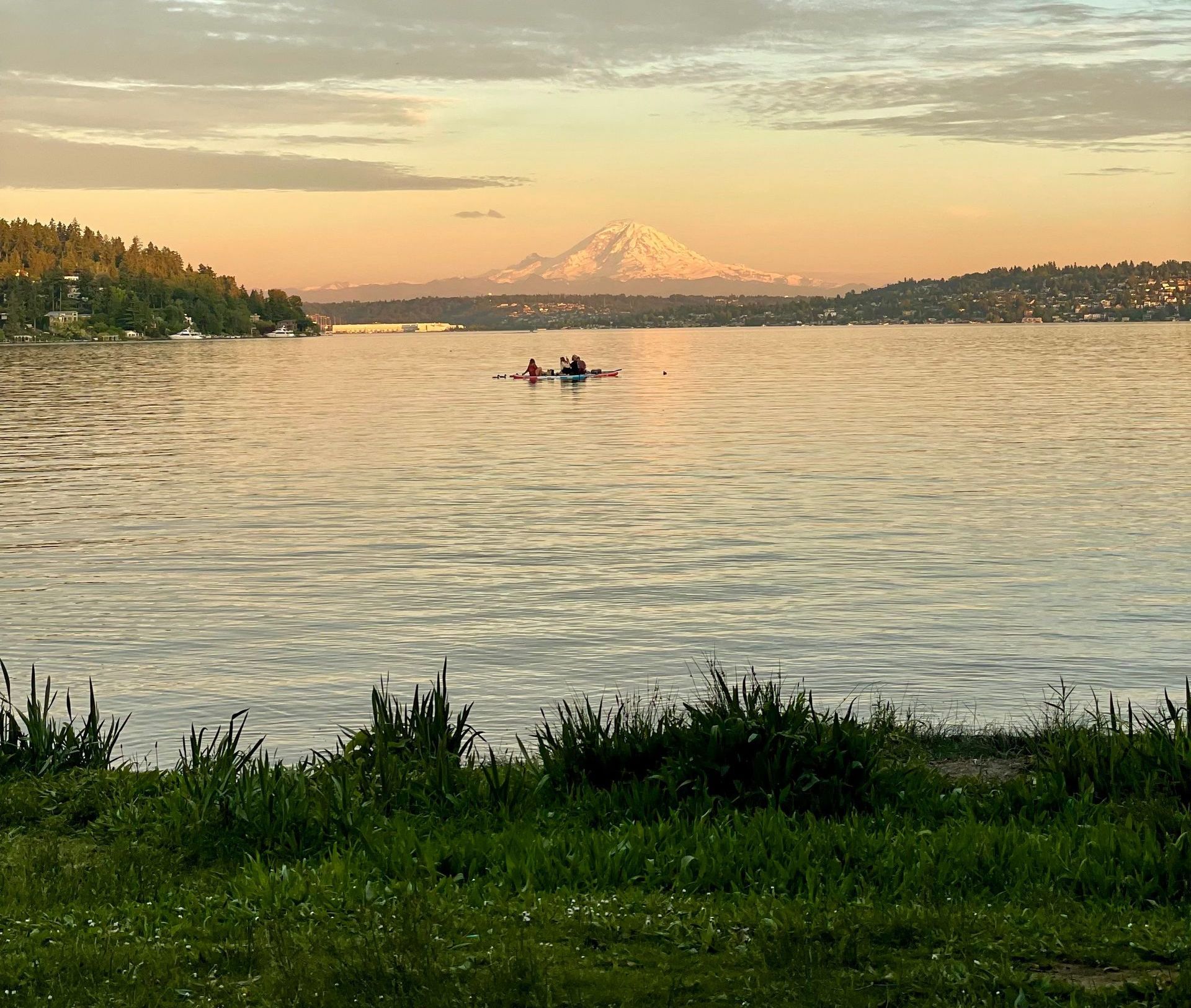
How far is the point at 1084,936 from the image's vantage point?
7.00 m

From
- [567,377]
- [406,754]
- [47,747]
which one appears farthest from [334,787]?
[567,377]

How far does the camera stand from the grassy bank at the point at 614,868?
6.59 metres

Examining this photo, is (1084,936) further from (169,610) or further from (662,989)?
(169,610)

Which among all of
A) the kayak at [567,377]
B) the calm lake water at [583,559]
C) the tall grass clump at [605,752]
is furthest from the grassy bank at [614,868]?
the kayak at [567,377]

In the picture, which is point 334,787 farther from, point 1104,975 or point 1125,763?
point 1125,763

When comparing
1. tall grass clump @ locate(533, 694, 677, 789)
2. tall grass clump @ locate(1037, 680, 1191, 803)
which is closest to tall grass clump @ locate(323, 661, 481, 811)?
tall grass clump @ locate(533, 694, 677, 789)

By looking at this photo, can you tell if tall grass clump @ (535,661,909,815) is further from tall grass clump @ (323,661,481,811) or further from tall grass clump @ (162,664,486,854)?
tall grass clump @ (323,661,481,811)

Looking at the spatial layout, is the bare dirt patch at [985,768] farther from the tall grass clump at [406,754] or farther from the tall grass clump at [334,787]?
the tall grass clump at [406,754]

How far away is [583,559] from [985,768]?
14.9m

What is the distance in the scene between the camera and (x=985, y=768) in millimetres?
11297

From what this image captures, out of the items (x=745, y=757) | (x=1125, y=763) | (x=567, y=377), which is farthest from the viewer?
(x=567, y=377)

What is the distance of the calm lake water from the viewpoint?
17.5 meters

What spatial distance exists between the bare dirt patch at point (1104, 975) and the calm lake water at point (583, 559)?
8.67 m

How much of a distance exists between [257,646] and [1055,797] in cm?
1191
